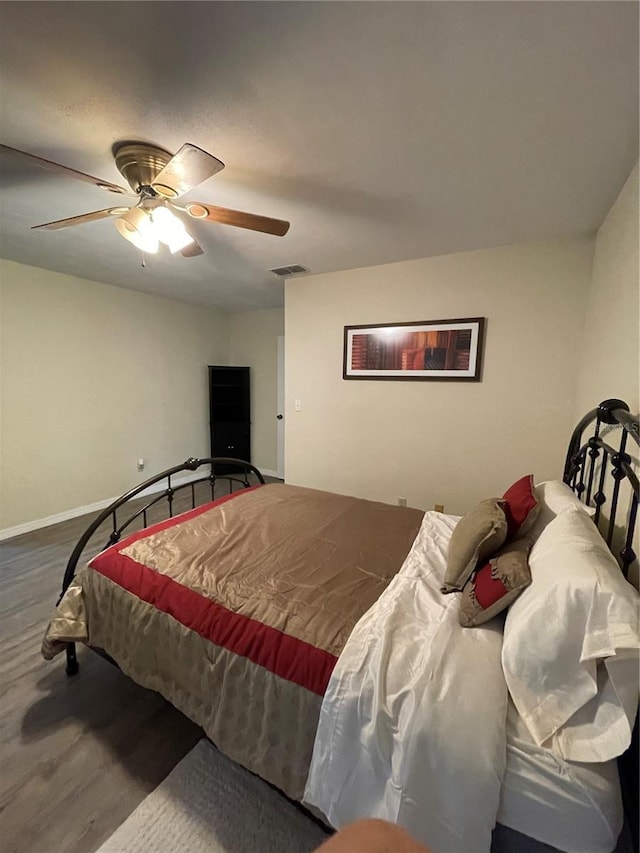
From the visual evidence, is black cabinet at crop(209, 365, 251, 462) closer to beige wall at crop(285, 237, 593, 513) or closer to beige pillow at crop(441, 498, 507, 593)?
beige wall at crop(285, 237, 593, 513)

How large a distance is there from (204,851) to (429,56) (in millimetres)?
2635

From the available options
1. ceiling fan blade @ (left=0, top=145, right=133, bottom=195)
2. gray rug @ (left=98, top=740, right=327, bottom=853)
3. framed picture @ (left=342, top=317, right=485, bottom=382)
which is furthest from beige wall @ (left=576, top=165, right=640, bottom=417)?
ceiling fan blade @ (left=0, top=145, right=133, bottom=195)

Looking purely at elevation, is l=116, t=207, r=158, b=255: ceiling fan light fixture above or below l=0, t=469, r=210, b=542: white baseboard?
above

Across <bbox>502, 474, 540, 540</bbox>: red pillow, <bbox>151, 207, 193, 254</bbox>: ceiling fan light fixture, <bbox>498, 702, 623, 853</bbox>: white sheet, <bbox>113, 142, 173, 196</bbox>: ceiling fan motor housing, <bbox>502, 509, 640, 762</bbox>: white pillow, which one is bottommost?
<bbox>498, 702, 623, 853</bbox>: white sheet

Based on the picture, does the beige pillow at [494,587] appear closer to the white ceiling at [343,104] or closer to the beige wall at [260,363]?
the white ceiling at [343,104]

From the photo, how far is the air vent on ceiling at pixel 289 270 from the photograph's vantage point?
304 cm

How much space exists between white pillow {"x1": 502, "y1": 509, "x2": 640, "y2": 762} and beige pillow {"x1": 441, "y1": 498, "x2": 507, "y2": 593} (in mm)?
291

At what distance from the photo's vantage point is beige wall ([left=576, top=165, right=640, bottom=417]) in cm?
148

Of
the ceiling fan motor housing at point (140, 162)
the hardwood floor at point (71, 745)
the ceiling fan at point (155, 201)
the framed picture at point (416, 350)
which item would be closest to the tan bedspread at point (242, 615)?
the hardwood floor at point (71, 745)

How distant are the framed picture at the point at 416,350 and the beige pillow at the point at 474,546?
68.5 inches

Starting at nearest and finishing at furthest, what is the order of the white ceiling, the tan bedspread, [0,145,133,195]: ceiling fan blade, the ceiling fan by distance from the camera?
the white ceiling, the tan bedspread, [0,145,133,195]: ceiling fan blade, the ceiling fan

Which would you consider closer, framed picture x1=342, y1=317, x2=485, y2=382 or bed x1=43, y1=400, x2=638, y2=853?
bed x1=43, y1=400, x2=638, y2=853

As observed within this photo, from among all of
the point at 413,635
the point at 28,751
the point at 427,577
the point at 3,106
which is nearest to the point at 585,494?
the point at 427,577

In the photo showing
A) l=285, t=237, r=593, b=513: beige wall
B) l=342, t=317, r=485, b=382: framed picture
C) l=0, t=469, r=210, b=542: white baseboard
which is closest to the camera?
l=285, t=237, r=593, b=513: beige wall
